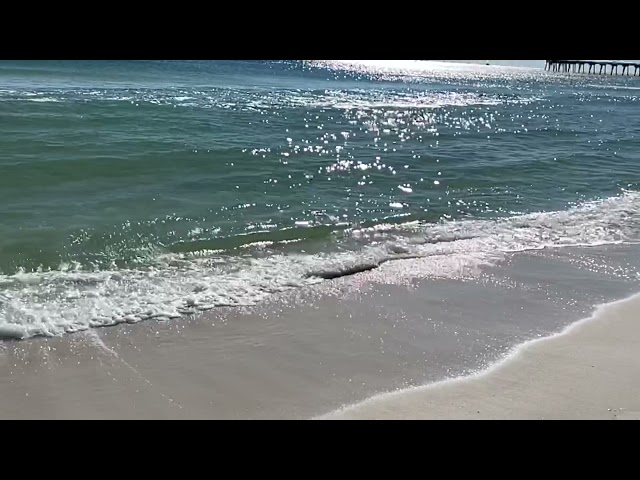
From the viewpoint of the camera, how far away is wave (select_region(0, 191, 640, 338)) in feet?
19.4

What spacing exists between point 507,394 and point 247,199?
286 inches

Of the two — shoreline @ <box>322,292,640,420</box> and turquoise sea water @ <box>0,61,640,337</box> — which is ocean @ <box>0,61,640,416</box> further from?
shoreline @ <box>322,292,640,420</box>

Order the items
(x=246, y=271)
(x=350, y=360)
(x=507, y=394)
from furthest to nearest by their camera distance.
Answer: (x=246, y=271) → (x=350, y=360) → (x=507, y=394)

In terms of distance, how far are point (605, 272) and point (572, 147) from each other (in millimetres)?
12933

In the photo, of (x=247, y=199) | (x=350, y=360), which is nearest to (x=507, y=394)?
(x=350, y=360)

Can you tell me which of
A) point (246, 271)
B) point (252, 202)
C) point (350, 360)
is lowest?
point (350, 360)

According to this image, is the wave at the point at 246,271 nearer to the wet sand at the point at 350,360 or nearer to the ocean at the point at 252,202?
the ocean at the point at 252,202

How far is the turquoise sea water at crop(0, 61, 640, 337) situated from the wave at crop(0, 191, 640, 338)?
0.03 meters

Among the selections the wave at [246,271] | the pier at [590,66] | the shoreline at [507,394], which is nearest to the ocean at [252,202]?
the wave at [246,271]

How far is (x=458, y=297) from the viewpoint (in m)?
6.62

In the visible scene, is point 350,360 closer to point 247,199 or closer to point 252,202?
point 252,202

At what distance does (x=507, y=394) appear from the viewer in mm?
4496

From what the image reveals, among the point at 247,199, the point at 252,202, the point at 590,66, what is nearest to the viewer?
the point at 252,202
